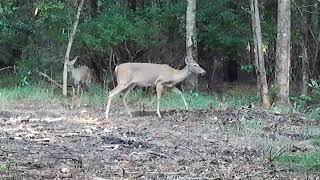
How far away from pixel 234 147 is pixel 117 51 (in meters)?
11.0

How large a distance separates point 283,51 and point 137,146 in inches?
246

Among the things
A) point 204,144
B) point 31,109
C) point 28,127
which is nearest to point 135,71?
point 31,109

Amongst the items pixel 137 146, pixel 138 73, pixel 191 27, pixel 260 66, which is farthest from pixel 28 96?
pixel 137 146

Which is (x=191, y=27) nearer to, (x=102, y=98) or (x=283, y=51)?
(x=102, y=98)

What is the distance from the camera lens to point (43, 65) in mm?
19797

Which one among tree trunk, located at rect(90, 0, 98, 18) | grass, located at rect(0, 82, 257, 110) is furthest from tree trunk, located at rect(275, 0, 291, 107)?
tree trunk, located at rect(90, 0, 98, 18)

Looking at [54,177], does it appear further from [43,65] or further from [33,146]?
[43,65]

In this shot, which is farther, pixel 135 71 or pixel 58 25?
pixel 58 25

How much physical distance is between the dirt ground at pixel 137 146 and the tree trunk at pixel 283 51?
1.94 m

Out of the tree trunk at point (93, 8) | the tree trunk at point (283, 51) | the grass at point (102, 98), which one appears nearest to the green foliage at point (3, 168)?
the grass at point (102, 98)

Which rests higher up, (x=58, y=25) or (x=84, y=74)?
(x=58, y=25)

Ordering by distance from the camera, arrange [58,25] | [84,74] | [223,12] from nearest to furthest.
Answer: [84,74] < [58,25] < [223,12]

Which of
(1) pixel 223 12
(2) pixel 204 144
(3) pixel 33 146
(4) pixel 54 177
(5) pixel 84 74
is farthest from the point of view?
(1) pixel 223 12

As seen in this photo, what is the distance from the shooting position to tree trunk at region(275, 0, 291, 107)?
13.5m
